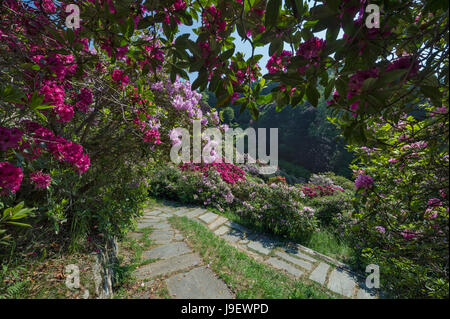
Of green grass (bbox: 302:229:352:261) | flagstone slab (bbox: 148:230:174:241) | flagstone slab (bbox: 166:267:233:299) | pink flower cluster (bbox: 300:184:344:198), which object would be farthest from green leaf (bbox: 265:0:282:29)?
pink flower cluster (bbox: 300:184:344:198)

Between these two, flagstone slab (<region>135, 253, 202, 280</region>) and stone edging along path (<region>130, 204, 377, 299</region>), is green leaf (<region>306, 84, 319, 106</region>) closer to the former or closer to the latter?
stone edging along path (<region>130, 204, 377, 299</region>)

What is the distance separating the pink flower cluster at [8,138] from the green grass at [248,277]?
211 centimetres

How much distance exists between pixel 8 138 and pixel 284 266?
3.25 metres

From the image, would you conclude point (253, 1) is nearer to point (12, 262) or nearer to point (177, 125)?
point (177, 125)

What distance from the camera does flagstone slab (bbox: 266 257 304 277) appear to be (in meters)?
2.58

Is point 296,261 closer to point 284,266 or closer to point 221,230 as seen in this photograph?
point 284,266

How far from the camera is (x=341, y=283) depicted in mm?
2471

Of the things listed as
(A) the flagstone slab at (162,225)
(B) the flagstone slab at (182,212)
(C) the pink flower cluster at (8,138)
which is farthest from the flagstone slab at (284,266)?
(C) the pink flower cluster at (8,138)

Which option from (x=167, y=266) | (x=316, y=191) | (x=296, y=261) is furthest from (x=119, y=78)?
(x=316, y=191)

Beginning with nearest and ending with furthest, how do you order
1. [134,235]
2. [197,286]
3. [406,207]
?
1. [406,207]
2. [197,286]
3. [134,235]

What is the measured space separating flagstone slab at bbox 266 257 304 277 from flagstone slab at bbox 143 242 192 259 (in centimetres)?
132

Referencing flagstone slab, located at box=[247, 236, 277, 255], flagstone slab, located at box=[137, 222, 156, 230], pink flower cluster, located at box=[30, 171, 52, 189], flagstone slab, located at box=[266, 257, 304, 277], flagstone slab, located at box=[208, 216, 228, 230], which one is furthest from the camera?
flagstone slab, located at box=[208, 216, 228, 230]

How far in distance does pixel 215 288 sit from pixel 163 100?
8.16ft

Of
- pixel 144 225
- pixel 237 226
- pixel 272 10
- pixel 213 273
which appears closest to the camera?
pixel 272 10
